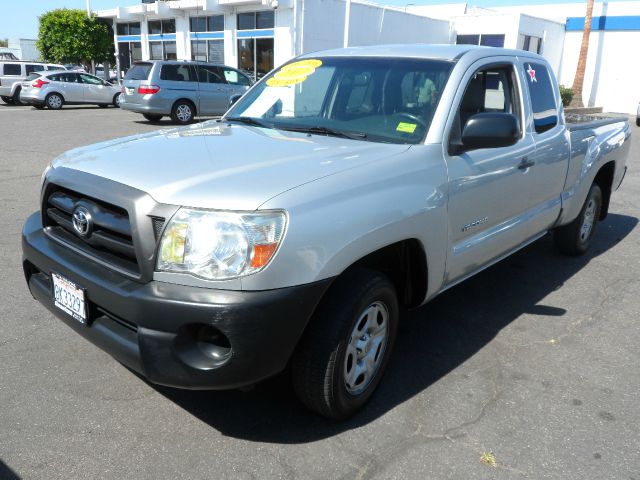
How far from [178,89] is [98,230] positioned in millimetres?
14092

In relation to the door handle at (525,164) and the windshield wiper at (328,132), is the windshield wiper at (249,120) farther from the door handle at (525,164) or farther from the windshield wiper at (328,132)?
the door handle at (525,164)

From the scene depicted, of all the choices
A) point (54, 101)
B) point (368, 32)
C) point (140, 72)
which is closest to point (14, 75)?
point (54, 101)

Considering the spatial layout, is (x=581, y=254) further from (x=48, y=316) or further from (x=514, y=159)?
(x=48, y=316)

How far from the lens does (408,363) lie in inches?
138

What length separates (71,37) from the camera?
34219 mm

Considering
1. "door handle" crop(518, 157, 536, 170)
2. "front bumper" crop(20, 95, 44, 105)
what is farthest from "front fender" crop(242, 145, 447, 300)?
"front bumper" crop(20, 95, 44, 105)

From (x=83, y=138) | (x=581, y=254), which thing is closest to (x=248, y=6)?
(x=83, y=138)

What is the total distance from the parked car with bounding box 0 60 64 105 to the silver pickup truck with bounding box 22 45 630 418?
21335mm

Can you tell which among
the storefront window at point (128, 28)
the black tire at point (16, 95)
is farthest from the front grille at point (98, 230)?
the storefront window at point (128, 28)

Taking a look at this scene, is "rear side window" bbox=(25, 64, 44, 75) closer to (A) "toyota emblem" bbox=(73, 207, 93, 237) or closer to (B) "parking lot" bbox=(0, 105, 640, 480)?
(B) "parking lot" bbox=(0, 105, 640, 480)

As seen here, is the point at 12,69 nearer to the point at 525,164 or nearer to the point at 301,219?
the point at 525,164

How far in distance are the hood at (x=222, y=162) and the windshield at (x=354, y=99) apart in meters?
0.20

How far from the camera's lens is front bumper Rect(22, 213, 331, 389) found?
7.36 ft

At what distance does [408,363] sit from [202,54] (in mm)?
26675
